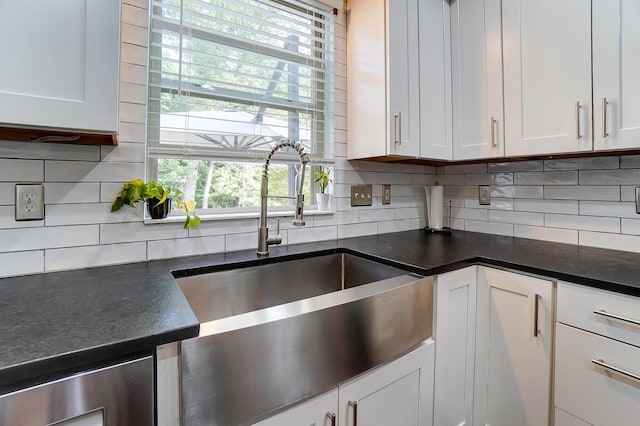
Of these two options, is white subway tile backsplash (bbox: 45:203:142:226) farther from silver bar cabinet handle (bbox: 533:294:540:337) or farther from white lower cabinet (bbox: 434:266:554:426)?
silver bar cabinet handle (bbox: 533:294:540:337)

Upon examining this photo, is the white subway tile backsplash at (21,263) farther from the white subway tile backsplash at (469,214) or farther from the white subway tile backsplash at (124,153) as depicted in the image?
the white subway tile backsplash at (469,214)

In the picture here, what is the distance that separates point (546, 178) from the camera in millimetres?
1620

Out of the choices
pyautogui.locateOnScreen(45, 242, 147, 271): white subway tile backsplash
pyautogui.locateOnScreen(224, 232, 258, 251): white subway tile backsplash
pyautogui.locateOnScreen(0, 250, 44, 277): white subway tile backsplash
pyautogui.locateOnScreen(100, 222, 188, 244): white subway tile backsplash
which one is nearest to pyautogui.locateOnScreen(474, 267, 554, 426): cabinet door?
pyautogui.locateOnScreen(224, 232, 258, 251): white subway tile backsplash

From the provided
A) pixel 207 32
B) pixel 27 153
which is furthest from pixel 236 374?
pixel 207 32

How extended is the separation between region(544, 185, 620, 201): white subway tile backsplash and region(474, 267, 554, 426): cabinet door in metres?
0.69

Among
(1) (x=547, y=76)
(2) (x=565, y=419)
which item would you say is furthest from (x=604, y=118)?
(2) (x=565, y=419)

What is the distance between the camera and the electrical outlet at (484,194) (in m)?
1.87

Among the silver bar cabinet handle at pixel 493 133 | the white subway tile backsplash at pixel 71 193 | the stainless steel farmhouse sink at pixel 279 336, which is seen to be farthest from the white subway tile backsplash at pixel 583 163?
the white subway tile backsplash at pixel 71 193

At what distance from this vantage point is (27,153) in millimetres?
981

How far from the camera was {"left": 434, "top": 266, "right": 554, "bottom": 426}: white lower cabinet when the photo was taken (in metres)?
1.11

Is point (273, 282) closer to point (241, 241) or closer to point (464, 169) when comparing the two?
point (241, 241)

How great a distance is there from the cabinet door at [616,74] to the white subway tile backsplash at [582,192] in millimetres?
346

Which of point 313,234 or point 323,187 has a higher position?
point 323,187

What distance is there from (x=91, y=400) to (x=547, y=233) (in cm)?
195
